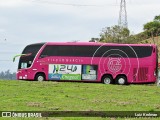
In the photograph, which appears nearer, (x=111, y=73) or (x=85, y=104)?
(x=85, y=104)

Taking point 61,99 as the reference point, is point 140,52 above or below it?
above

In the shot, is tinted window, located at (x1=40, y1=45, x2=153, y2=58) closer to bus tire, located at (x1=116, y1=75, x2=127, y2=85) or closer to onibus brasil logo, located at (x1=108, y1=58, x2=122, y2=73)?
onibus brasil logo, located at (x1=108, y1=58, x2=122, y2=73)

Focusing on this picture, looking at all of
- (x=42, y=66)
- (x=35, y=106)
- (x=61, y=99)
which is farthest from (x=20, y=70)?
(x=35, y=106)

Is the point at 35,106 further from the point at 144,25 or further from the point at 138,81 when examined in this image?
the point at 144,25

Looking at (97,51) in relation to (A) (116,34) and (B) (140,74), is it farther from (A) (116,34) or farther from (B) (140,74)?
(A) (116,34)

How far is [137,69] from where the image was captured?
35062 millimetres

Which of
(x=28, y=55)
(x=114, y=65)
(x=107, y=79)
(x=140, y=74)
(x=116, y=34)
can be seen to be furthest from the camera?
(x=116, y=34)

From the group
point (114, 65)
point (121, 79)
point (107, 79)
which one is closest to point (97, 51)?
point (114, 65)

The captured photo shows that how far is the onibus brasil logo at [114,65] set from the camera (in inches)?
1399

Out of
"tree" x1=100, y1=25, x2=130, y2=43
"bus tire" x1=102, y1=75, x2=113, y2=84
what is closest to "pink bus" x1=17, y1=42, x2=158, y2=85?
"bus tire" x1=102, y1=75, x2=113, y2=84

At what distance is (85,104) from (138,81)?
67.4 feet

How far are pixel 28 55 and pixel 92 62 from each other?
17.9 ft

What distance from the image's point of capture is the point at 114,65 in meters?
35.6

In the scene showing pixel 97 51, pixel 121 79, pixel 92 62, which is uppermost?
pixel 97 51
